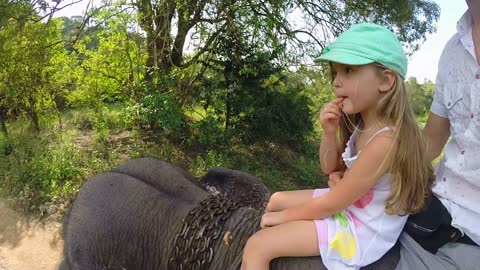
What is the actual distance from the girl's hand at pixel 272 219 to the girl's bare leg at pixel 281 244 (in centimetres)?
5

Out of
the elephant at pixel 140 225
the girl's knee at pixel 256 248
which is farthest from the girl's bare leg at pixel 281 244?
the elephant at pixel 140 225

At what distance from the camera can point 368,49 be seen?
1778mm

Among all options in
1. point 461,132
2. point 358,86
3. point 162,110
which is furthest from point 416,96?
point 162,110

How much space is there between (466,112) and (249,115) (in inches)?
281

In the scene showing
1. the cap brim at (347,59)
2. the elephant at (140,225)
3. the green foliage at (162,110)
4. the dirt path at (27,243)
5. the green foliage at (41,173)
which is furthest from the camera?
the green foliage at (162,110)

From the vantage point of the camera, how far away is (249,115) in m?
8.94

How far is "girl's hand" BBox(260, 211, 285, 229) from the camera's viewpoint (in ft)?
6.44

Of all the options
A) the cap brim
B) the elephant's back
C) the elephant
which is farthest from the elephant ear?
the cap brim

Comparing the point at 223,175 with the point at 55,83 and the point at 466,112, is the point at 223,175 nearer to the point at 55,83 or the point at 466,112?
the point at 466,112

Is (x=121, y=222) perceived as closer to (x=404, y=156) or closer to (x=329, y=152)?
(x=329, y=152)

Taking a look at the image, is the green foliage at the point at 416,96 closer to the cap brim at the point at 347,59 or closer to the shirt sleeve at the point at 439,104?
the shirt sleeve at the point at 439,104

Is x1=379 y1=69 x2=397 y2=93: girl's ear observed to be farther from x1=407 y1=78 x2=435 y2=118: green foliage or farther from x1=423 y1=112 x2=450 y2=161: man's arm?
x1=423 y1=112 x2=450 y2=161: man's arm

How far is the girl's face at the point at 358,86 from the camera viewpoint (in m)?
1.81

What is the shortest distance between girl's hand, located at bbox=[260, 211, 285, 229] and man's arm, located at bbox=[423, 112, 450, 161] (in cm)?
60
